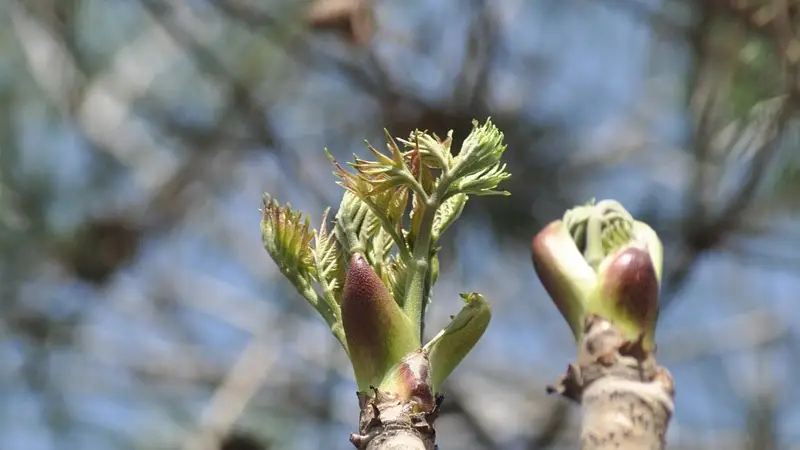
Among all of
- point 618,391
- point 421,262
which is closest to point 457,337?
point 421,262

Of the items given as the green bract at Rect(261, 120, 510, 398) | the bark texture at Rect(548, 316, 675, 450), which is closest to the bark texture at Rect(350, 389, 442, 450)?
the green bract at Rect(261, 120, 510, 398)

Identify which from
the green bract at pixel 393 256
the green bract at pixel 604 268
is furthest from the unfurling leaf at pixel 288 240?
the green bract at pixel 604 268

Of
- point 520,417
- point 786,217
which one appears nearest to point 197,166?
point 520,417

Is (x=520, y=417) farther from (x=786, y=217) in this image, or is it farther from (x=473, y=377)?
(x=786, y=217)

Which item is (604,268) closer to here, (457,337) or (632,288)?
(632,288)

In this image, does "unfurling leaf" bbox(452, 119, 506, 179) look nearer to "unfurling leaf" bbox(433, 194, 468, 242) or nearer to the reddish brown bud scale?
"unfurling leaf" bbox(433, 194, 468, 242)

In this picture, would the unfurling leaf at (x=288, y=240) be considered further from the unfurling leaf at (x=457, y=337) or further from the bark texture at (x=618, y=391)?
the bark texture at (x=618, y=391)

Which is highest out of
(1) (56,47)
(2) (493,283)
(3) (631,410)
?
(1) (56,47)
